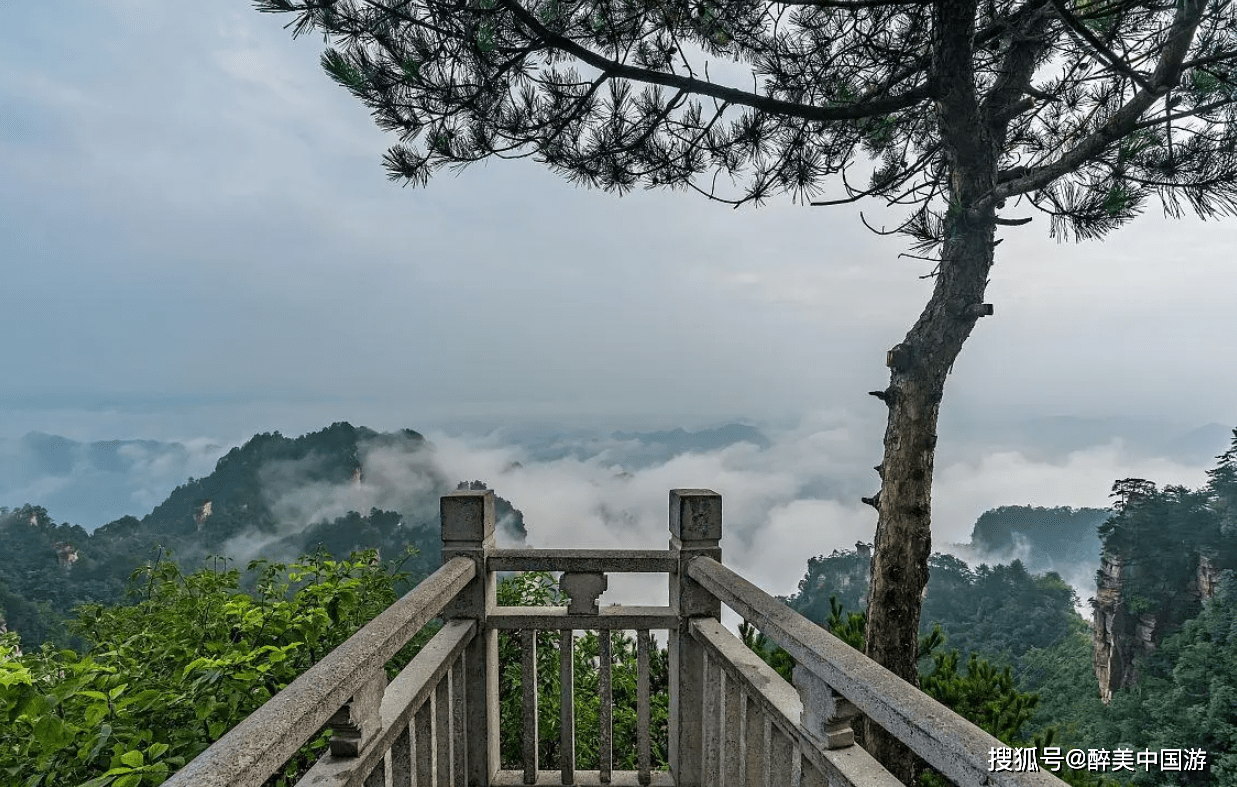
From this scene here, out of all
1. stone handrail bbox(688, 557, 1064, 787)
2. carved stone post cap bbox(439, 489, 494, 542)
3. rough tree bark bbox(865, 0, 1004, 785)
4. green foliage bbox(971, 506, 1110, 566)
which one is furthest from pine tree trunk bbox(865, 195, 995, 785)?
green foliage bbox(971, 506, 1110, 566)

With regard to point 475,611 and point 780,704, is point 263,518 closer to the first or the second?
point 475,611

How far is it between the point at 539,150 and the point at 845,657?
3.07m

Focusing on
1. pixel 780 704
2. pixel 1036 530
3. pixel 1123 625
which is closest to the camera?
pixel 780 704

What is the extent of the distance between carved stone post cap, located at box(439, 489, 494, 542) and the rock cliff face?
1362 inches

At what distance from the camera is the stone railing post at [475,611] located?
9.00ft

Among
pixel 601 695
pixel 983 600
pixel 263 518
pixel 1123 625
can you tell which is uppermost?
pixel 601 695

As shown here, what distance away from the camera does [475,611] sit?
9.01 feet

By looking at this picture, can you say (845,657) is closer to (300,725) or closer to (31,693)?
(300,725)

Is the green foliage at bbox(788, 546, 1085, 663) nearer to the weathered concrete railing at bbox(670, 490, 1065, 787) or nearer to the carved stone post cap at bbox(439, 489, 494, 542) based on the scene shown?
the weathered concrete railing at bbox(670, 490, 1065, 787)

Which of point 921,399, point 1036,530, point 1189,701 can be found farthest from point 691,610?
point 1036,530

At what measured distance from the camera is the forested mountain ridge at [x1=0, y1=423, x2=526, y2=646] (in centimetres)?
2105

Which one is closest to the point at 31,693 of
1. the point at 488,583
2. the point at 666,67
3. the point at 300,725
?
the point at 300,725

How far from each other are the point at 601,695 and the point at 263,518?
31.1m

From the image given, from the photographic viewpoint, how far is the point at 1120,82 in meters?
3.37
